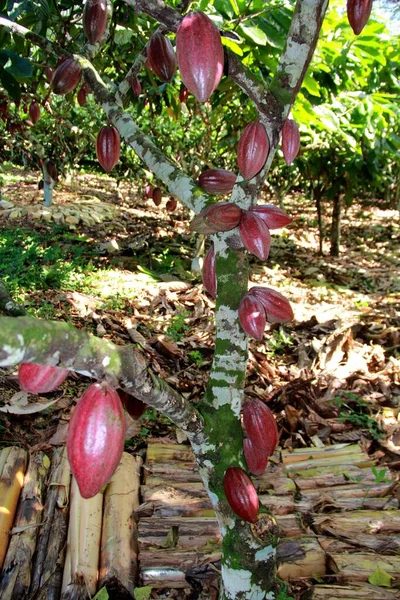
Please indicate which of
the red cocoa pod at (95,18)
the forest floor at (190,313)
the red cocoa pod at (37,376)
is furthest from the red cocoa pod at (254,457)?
the red cocoa pod at (95,18)

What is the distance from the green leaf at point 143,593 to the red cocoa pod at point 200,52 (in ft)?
3.92

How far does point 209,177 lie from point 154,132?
4.30 metres

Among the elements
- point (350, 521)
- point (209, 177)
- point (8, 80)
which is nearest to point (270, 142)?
point (209, 177)

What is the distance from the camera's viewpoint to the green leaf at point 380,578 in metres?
1.36

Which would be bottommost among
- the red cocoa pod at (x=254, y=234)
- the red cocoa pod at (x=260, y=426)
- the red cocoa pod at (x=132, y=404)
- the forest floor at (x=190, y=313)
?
the forest floor at (x=190, y=313)

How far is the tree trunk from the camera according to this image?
542cm

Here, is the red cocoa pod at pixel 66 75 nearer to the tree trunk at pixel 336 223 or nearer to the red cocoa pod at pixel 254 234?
the red cocoa pod at pixel 254 234

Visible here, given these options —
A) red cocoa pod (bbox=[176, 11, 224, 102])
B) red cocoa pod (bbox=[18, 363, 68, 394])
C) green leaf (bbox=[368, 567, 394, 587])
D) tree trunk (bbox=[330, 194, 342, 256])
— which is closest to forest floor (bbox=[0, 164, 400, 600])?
tree trunk (bbox=[330, 194, 342, 256])

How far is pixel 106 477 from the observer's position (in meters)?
0.65

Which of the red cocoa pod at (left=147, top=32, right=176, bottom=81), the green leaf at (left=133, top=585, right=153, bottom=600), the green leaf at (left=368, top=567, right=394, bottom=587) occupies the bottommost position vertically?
the green leaf at (left=133, top=585, right=153, bottom=600)

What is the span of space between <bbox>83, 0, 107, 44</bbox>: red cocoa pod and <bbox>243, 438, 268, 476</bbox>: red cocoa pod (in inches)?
40.3

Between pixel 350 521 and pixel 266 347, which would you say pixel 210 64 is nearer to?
pixel 350 521

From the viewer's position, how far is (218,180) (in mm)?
1084

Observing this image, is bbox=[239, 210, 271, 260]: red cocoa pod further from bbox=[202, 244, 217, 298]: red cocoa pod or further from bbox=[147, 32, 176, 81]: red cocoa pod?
bbox=[147, 32, 176, 81]: red cocoa pod
